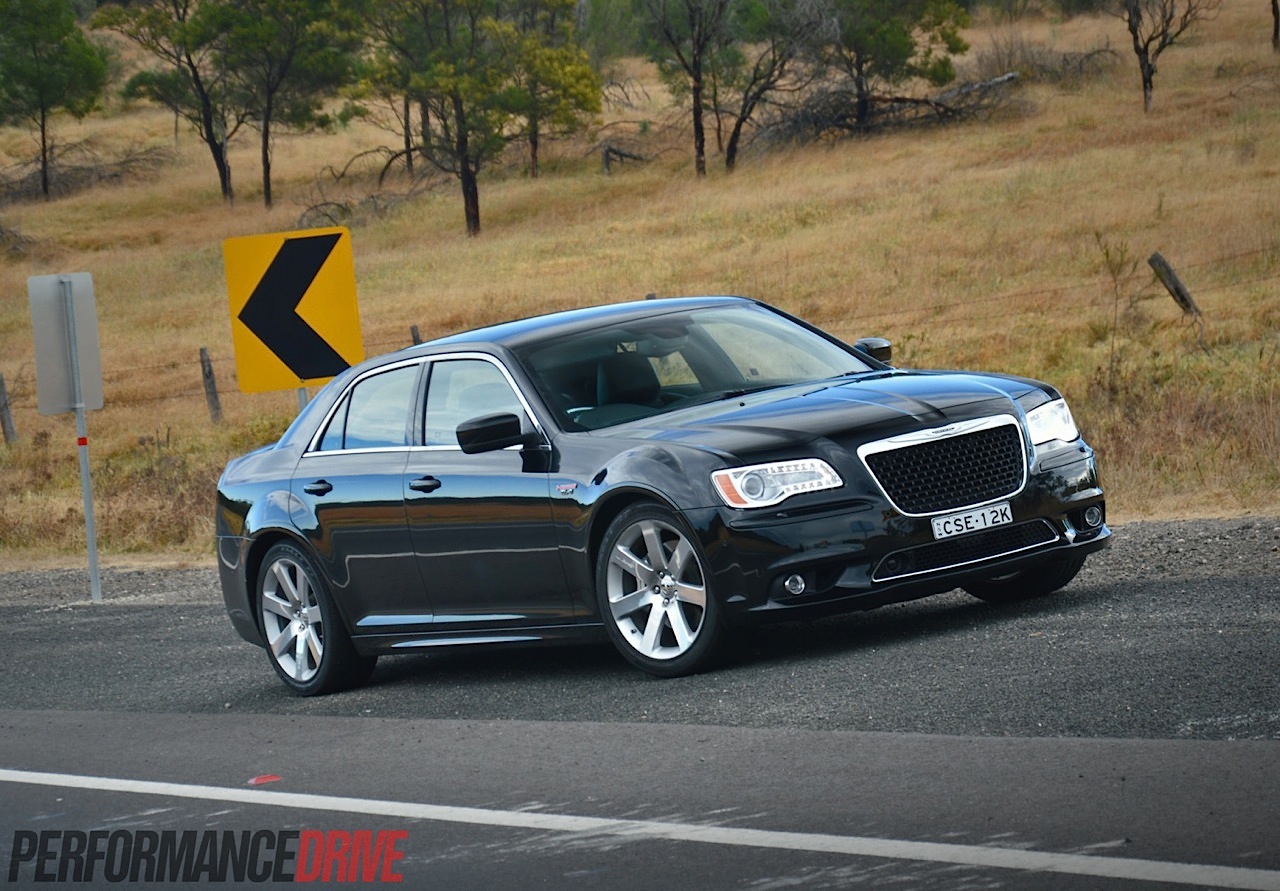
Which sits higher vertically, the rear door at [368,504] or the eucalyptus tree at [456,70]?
the eucalyptus tree at [456,70]

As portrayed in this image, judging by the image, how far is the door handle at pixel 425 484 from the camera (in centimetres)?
830

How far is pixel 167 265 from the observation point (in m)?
63.0

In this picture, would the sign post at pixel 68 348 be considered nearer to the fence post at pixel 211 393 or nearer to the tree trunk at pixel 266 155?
the fence post at pixel 211 393

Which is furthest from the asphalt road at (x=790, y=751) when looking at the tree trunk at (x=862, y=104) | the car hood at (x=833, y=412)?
the tree trunk at (x=862, y=104)

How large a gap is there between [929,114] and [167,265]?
26.3 meters

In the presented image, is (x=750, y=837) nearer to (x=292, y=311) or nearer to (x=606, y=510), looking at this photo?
(x=606, y=510)

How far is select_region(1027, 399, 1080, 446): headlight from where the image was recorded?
309 inches

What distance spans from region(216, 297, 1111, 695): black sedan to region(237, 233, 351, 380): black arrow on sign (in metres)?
2.51

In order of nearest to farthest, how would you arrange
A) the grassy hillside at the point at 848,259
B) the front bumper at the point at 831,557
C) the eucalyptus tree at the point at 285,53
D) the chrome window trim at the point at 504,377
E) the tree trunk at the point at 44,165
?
1. the front bumper at the point at 831,557
2. the chrome window trim at the point at 504,377
3. the grassy hillside at the point at 848,259
4. the eucalyptus tree at the point at 285,53
5. the tree trunk at the point at 44,165

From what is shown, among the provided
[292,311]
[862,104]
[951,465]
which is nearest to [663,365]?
[951,465]

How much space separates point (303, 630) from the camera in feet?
29.7

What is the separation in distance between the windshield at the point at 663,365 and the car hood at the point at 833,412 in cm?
21

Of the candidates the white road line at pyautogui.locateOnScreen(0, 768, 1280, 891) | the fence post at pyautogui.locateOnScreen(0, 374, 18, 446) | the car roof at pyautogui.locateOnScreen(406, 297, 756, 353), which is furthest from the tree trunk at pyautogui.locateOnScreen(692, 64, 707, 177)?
the white road line at pyautogui.locateOnScreen(0, 768, 1280, 891)

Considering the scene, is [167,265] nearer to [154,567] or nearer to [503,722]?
[154,567]
